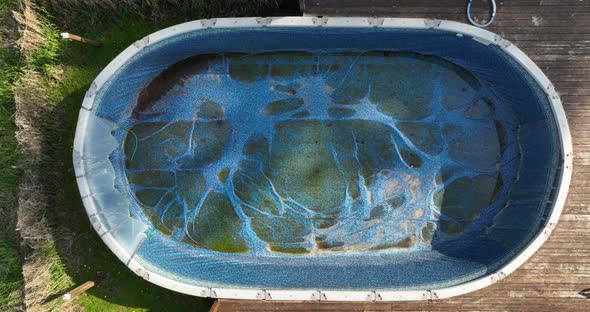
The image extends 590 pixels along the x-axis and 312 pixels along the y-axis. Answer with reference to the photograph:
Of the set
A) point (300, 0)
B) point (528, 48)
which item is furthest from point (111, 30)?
point (528, 48)

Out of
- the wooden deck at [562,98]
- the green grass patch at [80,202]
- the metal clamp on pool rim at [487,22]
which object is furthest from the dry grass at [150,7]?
the metal clamp on pool rim at [487,22]

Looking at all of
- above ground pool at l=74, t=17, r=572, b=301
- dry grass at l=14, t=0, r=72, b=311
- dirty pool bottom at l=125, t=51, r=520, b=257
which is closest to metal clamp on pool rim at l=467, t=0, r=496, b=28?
above ground pool at l=74, t=17, r=572, b=301

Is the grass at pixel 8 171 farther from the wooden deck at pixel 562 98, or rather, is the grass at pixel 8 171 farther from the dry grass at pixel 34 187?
the wooden deck at pixel 562 98

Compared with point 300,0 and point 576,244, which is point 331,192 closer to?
point 300,0

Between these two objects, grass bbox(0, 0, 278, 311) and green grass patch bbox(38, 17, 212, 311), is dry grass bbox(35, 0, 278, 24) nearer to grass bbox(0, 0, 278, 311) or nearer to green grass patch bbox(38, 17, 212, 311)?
grass bbox(0, 0, 278, 311)

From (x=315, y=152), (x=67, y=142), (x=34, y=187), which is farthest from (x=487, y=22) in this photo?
(x=34, y=187)
